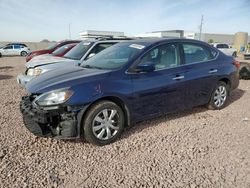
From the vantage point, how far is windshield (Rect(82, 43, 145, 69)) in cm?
406

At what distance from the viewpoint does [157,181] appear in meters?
2.82

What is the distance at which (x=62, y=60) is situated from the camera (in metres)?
7.05

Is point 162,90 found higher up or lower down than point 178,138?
higher up

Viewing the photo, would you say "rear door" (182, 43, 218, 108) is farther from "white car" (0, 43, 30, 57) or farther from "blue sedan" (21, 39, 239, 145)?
"white car" (0, 43, 30, 57)

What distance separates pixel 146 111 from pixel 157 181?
57.6 inches

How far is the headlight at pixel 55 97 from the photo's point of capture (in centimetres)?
335

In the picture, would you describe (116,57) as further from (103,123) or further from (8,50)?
(8,50)

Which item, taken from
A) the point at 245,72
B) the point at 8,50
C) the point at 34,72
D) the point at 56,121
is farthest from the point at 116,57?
the point at 8,50

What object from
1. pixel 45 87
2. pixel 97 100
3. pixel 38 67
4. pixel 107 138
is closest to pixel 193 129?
pixel 107 138

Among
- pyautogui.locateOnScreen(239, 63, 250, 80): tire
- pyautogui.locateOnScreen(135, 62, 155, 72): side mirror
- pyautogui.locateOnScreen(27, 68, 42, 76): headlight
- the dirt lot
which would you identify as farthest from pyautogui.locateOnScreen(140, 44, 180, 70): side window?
pyautogui.locateOnScreen(239, 63, 250, 80): tire

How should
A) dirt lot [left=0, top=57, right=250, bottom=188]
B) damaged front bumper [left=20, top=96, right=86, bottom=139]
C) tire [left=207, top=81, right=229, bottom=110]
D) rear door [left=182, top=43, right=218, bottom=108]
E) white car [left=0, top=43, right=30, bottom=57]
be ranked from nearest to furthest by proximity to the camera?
1. dirt lot [left=0, top=57, right=250, bottom=188]
2. damaged front bumper [left=20, top=96, right=86, bottom=139]
3. rear door [left=182, top=43, right=218, bottom=108]
4. tire [left=207, top=81, right=229, bottom=110]
5. white car [left=0, top=43, right=30, bottom=57]

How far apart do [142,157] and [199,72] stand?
2.31 meters

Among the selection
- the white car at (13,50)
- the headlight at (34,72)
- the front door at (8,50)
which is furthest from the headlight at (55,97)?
the front door at (8,50)

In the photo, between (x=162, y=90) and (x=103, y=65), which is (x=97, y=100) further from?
(x=162, y=90)
